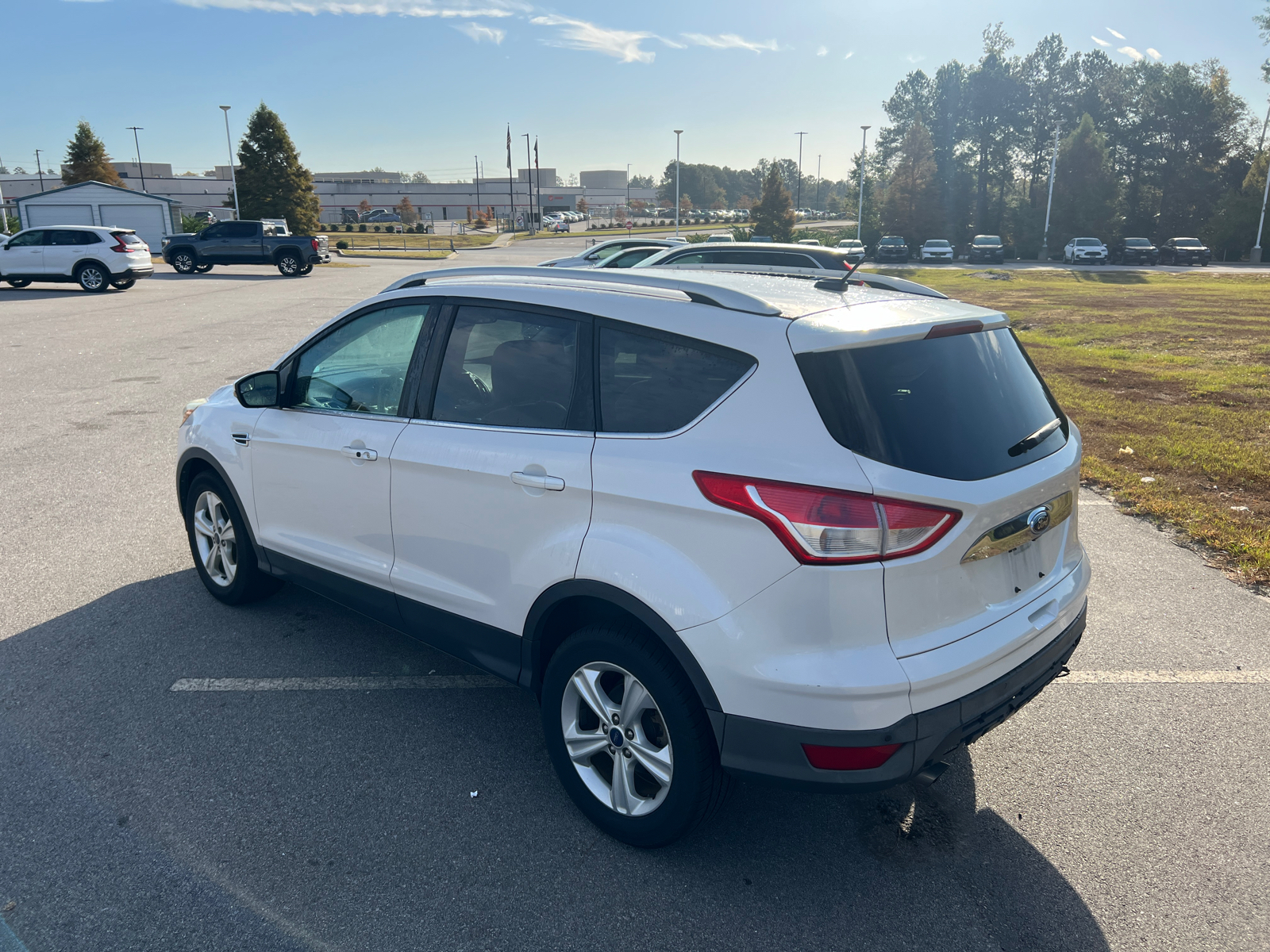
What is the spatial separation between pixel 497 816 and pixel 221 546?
2.56 metres

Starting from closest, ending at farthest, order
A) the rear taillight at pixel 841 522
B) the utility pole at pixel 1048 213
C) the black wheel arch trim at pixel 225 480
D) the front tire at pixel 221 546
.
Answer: the rear taillight at pixel 841 522
the black wheel arch trim at pixel 225 480
the front tire at pixel 221 546
the utility pole at pixel 1048 213

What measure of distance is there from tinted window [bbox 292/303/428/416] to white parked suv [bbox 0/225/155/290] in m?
26.4

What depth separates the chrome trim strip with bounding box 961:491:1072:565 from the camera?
2598 mm

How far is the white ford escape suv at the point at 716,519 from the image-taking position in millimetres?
2426

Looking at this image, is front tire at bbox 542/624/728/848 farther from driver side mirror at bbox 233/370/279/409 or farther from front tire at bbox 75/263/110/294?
front tire at bbox 75/263/110/294

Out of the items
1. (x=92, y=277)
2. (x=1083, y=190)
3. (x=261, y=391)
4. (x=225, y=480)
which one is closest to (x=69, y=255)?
(x=92, y=277)

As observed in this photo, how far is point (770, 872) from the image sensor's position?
2.87 m

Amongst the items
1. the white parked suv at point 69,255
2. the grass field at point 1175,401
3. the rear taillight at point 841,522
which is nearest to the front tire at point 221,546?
the rear taillight at point 841,522

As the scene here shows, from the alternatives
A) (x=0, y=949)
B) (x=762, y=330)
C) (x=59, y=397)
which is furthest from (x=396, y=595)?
(x=59, y=397)

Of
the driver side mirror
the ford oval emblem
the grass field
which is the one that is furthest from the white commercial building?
the ford oval emblem

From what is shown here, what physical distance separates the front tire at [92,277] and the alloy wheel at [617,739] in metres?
28.5

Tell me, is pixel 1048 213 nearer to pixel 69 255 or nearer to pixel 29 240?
pixel 69 255

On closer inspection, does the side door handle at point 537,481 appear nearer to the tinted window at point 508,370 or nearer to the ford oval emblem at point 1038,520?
the tinted window at point 508,370

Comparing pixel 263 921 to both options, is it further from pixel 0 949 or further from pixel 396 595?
pixel 396 595
